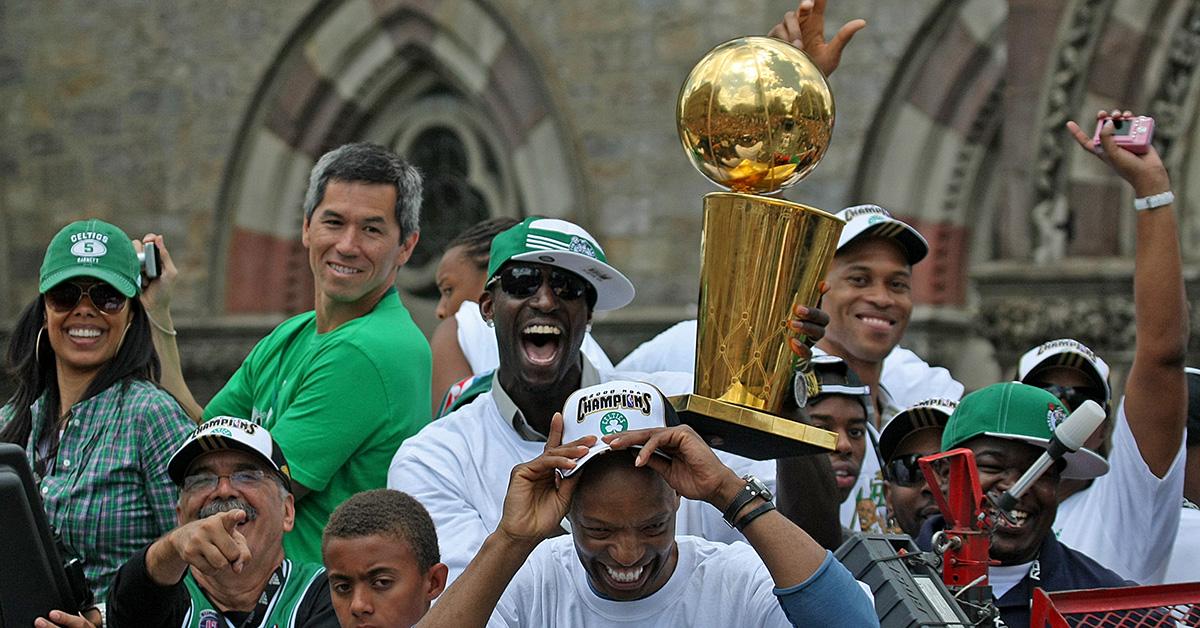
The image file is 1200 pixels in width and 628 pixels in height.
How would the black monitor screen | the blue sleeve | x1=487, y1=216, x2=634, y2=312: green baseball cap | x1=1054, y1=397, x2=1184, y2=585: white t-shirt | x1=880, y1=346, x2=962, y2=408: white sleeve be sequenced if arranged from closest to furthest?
the blue sleeve
the black monitor screen
x1=487, y1=216, x2=634, y2=312: green baseball cap
x1=1054, y1=397, x2=1184, y2=585: white t-shirt
x1=880, y1=346, x2=962, y2=408: white sleeve

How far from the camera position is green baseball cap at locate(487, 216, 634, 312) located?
415cm

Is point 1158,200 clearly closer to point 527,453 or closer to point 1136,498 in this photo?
point 1136,498

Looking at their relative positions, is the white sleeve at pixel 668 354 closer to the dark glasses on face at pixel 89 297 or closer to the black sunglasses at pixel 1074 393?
the black sunglasses at pixel 1074 393

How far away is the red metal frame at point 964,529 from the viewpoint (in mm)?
3312

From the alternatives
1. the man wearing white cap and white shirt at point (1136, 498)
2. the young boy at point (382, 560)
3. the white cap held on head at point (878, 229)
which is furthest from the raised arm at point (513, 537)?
the white cap held on head at point (878, 229)

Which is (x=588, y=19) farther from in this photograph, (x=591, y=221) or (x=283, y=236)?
(x=283, y=236)

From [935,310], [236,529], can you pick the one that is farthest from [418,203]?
[935,310]

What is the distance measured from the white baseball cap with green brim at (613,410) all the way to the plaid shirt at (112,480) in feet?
4.04

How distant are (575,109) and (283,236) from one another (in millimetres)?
2360

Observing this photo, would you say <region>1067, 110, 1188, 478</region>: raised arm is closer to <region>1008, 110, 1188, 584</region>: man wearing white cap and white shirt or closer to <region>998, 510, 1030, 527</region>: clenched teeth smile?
<region>1008, 110, 1188, 584</region>: man wearing white cap and white shirt

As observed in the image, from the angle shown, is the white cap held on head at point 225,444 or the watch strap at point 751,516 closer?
the watch strap at point 751,516

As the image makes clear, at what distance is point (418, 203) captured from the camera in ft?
16.1

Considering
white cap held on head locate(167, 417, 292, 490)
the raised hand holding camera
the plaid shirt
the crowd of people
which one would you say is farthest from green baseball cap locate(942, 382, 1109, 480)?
the plaid shirt

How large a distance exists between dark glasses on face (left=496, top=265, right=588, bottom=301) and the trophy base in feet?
1.75
